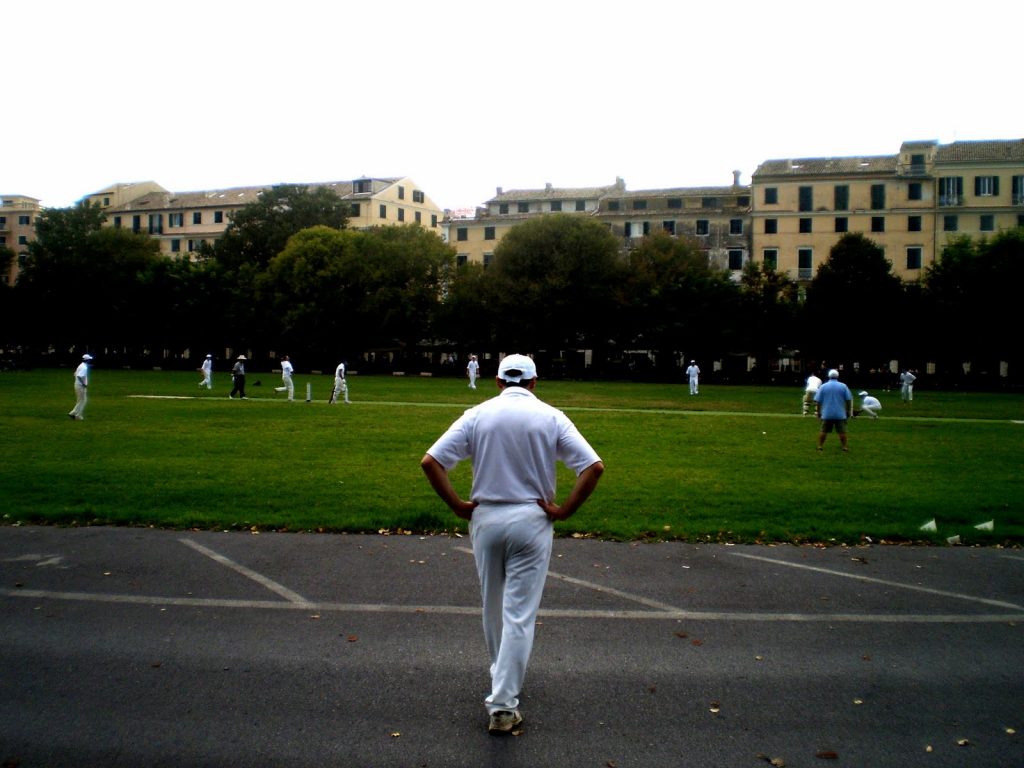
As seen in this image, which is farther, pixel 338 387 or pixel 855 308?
pixel 855 308

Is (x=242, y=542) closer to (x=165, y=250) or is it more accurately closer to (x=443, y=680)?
(x=443, y=680)

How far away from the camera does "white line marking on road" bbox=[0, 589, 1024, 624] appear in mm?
7402

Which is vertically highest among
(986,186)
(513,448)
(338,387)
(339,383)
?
(986,186)

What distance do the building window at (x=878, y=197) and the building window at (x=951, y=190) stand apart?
4.79 meters

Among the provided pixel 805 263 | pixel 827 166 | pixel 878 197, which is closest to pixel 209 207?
pixel 805 263

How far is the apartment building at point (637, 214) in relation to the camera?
89625mm

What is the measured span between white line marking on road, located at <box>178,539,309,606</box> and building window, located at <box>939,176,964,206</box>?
84.1 m

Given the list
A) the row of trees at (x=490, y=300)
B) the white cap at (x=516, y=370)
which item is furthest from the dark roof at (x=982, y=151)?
the white cap at (x=516, y=370)

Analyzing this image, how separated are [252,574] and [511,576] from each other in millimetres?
4391

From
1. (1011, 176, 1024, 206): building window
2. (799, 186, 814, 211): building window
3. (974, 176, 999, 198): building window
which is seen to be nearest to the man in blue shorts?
(799, 186, 814, 211): building window

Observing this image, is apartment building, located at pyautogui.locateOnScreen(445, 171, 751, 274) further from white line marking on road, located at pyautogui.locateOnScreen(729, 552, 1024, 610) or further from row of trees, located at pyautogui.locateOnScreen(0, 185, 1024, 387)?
white line marking on road, located at pyautogui.locateOnScreen(729, 552, 1024, 610)

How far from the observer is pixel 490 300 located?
7469cm

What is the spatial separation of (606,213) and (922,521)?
84.0m

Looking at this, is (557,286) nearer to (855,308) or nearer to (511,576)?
(855,308)
